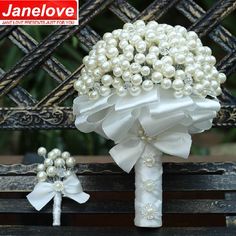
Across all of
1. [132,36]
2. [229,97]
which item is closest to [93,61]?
[132,36]

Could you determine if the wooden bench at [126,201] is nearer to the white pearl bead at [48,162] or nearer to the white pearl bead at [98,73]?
the white pearl bead at [48,162]

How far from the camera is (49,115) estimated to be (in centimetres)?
103

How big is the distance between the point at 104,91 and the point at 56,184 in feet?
0.57

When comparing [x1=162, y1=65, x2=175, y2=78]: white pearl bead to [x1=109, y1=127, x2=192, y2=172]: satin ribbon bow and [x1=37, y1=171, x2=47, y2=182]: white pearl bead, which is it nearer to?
[x1=109, y1=127, x2=192, y2=172]: satin ribbon bow

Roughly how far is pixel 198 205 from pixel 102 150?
0.75 meters

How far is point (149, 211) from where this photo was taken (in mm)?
862

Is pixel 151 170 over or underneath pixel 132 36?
underneath

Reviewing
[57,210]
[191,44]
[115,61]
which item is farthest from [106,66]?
[57,210]

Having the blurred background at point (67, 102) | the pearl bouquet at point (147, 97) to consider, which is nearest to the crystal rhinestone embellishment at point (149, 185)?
the pearl bouquet at point (147, 97)

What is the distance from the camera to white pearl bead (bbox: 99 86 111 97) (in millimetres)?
835

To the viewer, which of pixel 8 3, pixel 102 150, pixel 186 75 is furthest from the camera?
pixel 102 150

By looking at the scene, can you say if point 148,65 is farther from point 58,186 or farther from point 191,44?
point 58,186

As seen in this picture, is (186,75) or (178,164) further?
(178,164)

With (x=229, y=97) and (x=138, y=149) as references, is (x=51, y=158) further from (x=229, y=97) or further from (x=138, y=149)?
(x=229, y=97)
